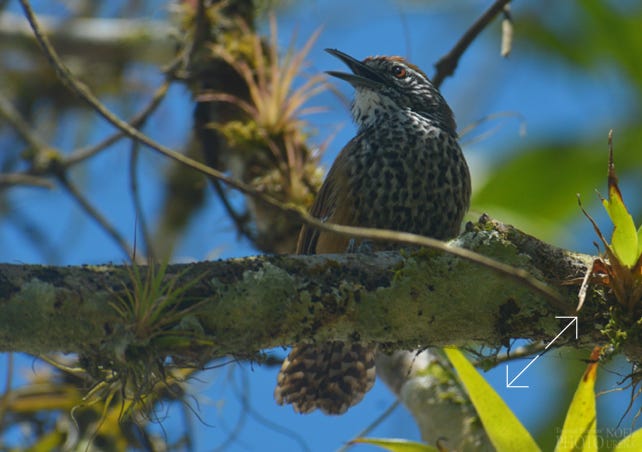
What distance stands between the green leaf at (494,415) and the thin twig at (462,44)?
1758 mm

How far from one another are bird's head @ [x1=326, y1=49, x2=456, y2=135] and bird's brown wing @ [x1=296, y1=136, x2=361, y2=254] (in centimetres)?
38

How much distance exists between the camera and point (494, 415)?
3053 millimetres

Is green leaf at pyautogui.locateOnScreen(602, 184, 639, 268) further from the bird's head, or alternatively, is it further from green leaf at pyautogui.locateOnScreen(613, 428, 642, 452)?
the bird's head

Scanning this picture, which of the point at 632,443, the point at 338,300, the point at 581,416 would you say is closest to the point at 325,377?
the point at 338,300

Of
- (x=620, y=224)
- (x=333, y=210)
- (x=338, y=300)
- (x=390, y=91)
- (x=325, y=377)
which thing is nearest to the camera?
(x=620, y=224)

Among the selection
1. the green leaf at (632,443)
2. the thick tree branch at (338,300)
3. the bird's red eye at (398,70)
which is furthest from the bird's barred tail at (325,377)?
the bird's red eye at (398,70)

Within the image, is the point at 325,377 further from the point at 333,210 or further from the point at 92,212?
the point at 92,212

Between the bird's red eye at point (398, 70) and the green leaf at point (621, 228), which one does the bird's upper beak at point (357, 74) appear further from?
the green leaf at point (621, 228)

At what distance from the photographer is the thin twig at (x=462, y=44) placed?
421 centimetres

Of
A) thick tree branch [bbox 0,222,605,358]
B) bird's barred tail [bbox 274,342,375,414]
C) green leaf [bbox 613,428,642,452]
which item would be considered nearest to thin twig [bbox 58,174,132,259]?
bird's barred tail [bbox 274,342,375,414]

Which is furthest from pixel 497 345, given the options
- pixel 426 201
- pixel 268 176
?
pixel 268 176

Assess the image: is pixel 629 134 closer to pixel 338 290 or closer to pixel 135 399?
pixel 338 290

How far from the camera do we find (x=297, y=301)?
2.98 m

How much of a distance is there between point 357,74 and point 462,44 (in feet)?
2.29
